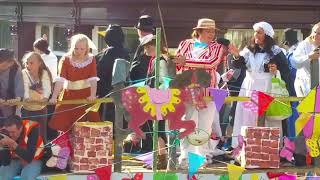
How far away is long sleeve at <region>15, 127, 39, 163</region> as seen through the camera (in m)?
6.43

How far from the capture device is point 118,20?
1148 centimetres

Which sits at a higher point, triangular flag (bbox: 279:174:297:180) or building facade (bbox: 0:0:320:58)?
building facade (bbox: 0:0:320:58)

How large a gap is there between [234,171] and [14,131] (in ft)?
7.14

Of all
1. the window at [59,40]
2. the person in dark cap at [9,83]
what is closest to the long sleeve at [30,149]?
the person in dark cap at [9,83]

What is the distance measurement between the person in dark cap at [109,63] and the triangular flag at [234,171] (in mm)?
1589

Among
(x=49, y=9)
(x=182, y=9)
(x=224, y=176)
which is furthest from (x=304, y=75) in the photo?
(x=49, y=9)

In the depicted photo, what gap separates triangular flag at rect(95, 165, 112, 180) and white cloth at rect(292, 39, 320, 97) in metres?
2.37

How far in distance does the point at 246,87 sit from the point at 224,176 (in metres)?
1.22

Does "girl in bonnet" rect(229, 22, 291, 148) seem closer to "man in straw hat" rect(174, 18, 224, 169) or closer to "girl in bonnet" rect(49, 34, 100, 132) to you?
"man in straw hat" rect(174, 18, 224, 169)

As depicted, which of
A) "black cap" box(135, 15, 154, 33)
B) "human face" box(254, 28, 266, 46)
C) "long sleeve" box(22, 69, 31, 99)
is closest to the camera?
"long sleeve" box(22, 69, 31, 99)

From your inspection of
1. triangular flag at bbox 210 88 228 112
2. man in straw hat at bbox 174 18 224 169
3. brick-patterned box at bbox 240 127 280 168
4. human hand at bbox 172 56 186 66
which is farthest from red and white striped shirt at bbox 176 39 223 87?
brick-patterned box at bbox 240 127 280 168

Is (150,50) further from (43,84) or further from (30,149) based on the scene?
(30,149)

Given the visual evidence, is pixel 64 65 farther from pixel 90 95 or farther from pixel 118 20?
pixel 118 20

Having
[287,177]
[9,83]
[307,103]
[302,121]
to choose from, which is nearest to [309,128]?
[302,121]
